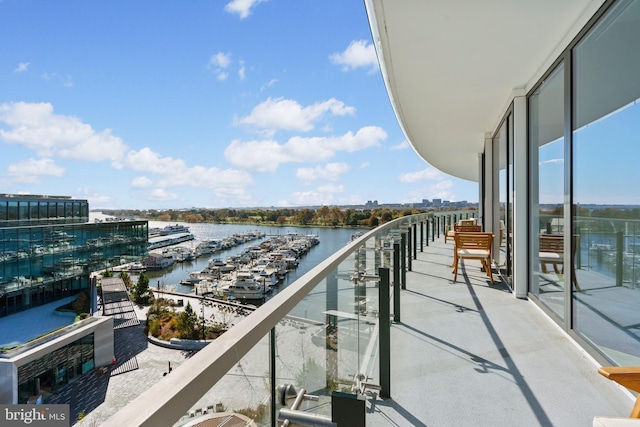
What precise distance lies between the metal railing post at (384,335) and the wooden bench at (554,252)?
1818 mm

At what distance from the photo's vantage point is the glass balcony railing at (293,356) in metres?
0.56

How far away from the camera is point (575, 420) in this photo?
6.99 ft

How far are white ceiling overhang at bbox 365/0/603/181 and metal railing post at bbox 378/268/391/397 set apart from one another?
226 cm

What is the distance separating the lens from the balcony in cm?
71

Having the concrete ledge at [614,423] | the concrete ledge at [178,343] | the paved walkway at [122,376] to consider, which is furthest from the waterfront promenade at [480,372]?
the concrete ledge at [178,343]

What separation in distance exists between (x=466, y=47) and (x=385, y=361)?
3.29 meters

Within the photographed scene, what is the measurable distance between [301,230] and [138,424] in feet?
106

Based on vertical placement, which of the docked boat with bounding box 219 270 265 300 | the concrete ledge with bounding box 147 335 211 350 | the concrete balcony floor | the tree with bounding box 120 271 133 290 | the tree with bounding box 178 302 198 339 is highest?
the concrete balcony floor

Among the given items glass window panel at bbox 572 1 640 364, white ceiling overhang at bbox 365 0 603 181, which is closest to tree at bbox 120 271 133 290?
white ceiling overhang at bbox 365 0 603 181

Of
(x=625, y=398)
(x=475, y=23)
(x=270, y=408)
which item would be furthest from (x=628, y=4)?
(x=270, y=408)

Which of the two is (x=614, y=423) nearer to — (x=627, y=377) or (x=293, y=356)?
(x=627, y=377)

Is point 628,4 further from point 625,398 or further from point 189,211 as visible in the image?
point 189,211

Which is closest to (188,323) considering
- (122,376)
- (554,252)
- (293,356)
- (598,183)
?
(122,376)
